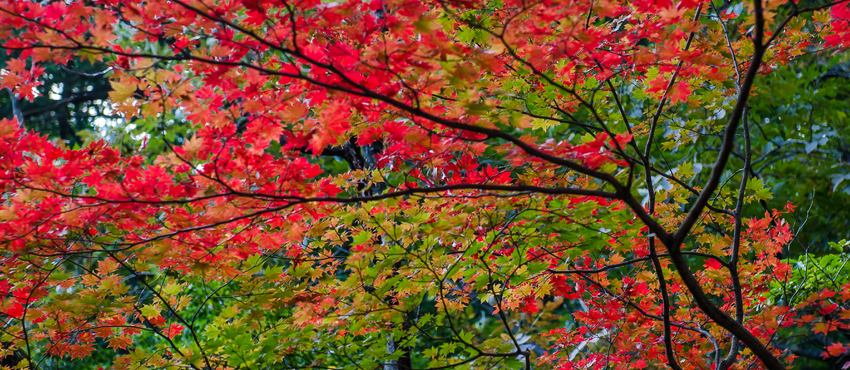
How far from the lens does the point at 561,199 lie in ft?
9.05

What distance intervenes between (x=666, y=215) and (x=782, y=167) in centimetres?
356

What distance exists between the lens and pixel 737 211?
3062 mm

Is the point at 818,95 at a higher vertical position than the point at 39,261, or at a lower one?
higher

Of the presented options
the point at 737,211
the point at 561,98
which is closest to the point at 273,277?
the point at 561,98

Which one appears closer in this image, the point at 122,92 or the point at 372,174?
the point at 122,92

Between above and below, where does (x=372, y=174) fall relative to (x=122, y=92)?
above

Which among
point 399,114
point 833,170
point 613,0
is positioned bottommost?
point 399,114

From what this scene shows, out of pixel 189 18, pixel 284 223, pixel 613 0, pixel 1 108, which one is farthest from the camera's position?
pixel 1 108

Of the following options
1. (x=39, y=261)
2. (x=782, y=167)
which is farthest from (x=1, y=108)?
(x=782, y=167)

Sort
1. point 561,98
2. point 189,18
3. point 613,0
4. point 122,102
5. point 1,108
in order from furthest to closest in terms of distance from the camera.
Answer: point 1,108
point 561,98
point 613,0
point 122,102
point 189,18

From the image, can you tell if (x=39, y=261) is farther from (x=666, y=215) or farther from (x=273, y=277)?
(x=666, y=215)

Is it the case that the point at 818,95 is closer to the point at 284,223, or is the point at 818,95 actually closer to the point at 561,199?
the point at 561,199

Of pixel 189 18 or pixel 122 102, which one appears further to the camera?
pixel 122 102

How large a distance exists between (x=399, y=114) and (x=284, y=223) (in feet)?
3.06
